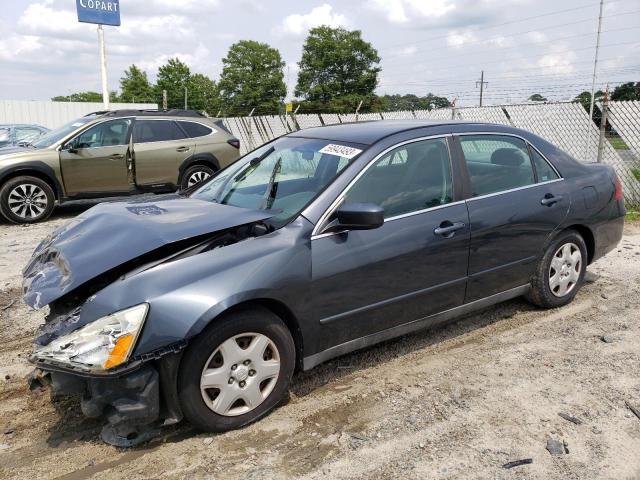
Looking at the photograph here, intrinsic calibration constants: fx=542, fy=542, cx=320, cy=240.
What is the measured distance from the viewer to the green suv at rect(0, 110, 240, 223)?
854 centimetres

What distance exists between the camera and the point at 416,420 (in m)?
3.13

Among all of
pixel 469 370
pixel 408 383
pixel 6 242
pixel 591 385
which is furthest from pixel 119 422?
pixel 6 242

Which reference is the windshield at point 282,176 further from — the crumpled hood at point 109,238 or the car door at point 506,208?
the car door at point 506,208

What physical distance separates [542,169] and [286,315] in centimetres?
264

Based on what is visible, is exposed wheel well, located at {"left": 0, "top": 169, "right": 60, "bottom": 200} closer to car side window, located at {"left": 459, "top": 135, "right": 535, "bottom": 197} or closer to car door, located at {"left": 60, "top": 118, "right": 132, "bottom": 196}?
car door, located at {"left": 60, "top": 118, "right": 132, "bottom": 196}

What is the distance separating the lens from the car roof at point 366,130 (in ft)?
12.3

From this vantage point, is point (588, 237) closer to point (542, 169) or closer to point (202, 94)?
point (542, 169)

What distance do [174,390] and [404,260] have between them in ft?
5.28

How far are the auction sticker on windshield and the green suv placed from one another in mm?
5646

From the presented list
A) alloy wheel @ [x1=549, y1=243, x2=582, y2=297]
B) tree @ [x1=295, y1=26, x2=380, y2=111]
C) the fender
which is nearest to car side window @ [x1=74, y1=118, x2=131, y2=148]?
the fender

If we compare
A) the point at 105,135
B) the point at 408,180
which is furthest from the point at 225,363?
the point at 105,135

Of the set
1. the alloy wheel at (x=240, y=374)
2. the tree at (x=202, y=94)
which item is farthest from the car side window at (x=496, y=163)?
the tree at (x=202, y=94)

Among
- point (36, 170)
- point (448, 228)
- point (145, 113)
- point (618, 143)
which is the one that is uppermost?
point (145, 113)

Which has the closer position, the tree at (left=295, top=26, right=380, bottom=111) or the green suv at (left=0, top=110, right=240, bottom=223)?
the green suv at (left=0, top=110, right=240, bottom=223)
